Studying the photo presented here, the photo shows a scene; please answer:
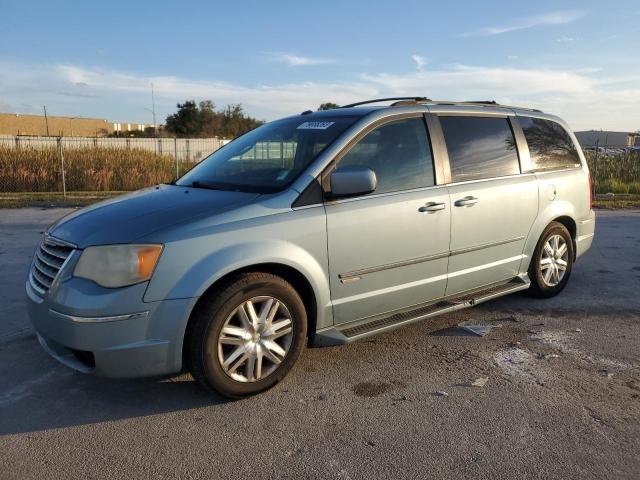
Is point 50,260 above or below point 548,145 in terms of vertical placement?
below

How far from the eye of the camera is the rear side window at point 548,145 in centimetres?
518

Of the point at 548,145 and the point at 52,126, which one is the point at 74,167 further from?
the point at 52,126

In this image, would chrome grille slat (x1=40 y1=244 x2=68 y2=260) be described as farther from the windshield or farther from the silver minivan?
the windshield

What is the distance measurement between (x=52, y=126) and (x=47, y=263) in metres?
74.8

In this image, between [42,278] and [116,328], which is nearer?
[116,328]

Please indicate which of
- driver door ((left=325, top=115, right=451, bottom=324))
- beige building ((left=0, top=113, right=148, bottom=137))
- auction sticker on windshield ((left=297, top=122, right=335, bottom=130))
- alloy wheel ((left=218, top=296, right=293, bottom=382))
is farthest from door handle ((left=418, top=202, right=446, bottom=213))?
beige building ((left=0, top=113, right=148, bottom=137))

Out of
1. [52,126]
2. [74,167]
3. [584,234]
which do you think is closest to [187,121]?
[52,126]

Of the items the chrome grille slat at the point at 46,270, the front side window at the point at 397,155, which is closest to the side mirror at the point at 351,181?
the front side window at the point at 397,155

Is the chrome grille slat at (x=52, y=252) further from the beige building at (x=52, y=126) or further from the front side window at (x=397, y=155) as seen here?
the beige building at (x=52, y=126)

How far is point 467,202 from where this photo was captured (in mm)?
4340

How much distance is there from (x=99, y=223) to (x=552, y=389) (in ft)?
10.1

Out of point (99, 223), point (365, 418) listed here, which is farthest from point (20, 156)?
point (365, 418)

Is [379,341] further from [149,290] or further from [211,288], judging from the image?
[149,290]

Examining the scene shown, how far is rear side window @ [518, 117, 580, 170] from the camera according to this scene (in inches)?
204
